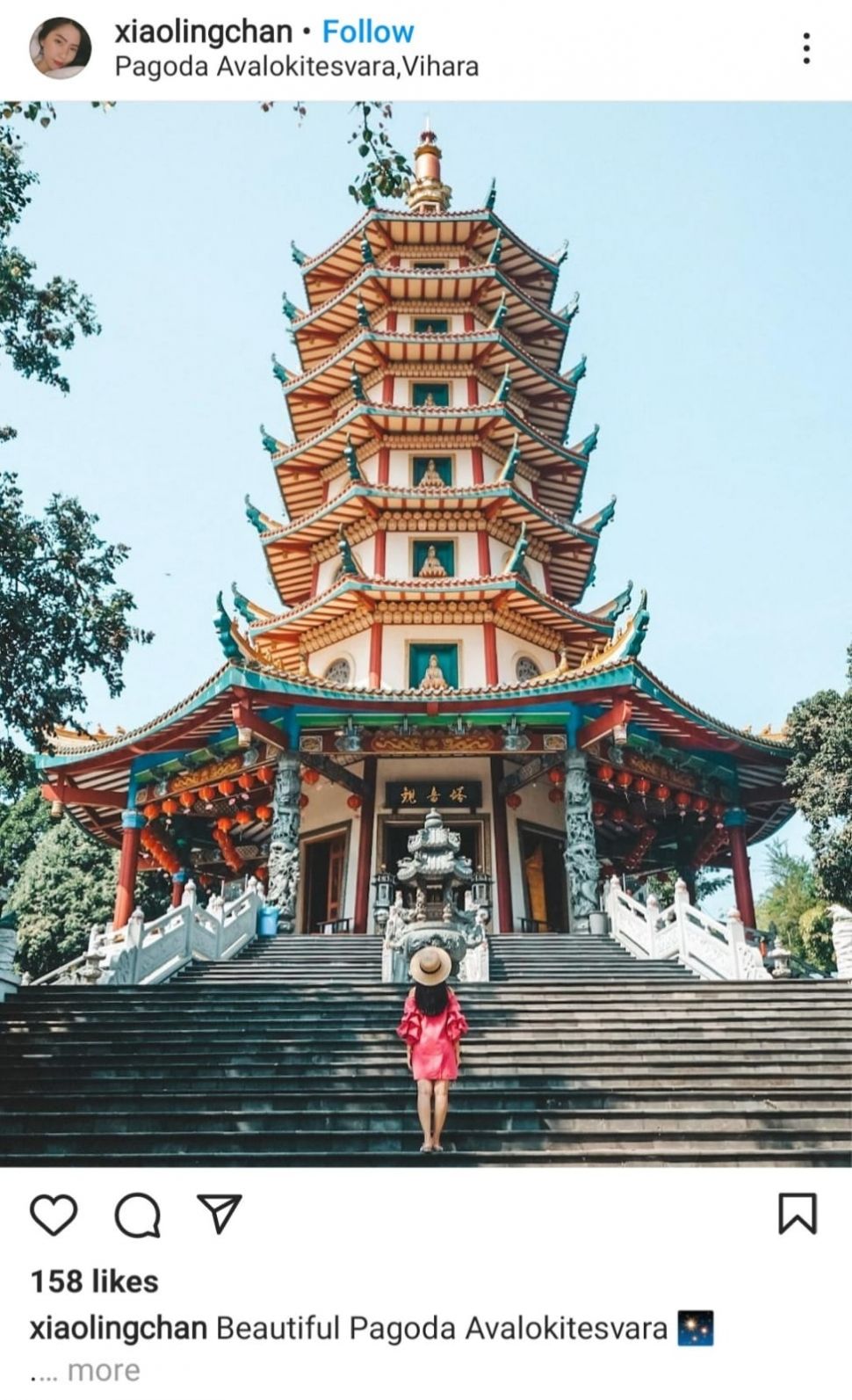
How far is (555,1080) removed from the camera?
7.27 meters

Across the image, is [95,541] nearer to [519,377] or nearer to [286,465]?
[286,465]

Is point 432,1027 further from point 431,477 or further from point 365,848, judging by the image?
point 431,477

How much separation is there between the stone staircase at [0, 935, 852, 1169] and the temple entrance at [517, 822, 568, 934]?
5613 mm

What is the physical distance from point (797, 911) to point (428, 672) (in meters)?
16.0

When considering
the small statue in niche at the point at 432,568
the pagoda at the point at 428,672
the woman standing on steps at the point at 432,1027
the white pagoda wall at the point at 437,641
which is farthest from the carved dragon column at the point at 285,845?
the woman standing on steps at the point at 432,1027

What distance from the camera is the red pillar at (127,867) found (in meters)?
15.2

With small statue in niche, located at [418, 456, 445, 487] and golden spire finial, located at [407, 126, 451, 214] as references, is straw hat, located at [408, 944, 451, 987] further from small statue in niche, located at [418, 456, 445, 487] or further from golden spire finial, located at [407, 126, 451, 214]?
golden spire finial, located at [407, 126, 451, 214]

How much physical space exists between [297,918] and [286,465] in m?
8.22

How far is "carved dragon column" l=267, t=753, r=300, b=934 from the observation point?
13.4 metres

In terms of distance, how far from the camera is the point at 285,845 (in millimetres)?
13875

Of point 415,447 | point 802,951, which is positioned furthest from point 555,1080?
point 802,951
